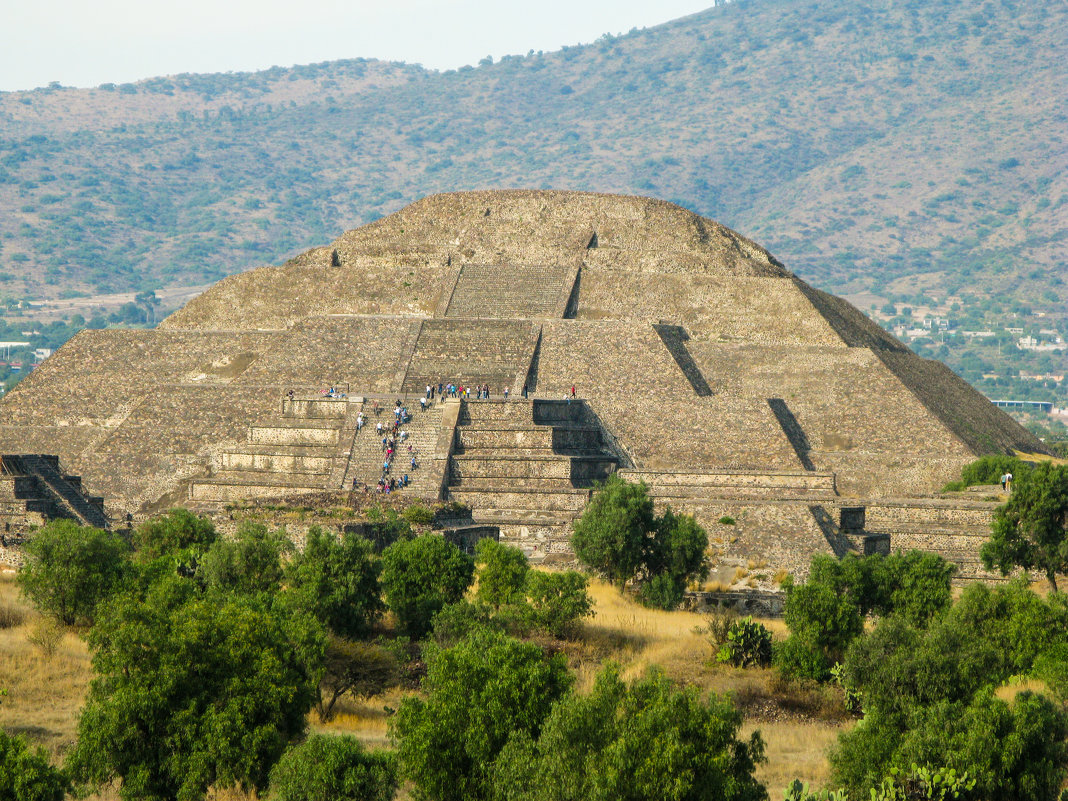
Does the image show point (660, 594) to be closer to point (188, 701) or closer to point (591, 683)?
point (591, 683)

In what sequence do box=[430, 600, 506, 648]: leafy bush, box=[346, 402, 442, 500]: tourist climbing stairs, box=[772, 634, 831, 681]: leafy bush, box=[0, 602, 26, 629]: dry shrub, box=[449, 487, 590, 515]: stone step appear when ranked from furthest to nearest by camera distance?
box=[346, 402, 442, 500]: tourist climbing stairs < box=[449, 487, 590, 515]: stone step < box=[0, 602, 26, 629]: dry shrub < box=[772, 634, 831, 681]: leafy bush < box=[430, 600, 506, 648]: leafy bush

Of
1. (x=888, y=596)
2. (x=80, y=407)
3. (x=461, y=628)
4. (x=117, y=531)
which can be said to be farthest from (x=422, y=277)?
(x=461, y=628)

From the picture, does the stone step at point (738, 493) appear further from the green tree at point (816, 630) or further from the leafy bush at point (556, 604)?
the green tree at point (816, 630)

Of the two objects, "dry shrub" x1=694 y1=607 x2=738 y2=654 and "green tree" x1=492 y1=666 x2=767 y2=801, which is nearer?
"green tree" x1=492 y1=666 x2=767 y2=801

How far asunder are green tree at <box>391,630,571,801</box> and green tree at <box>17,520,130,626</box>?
8.62m

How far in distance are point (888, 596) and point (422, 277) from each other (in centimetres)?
3021

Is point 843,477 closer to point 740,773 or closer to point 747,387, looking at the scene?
point 747,387

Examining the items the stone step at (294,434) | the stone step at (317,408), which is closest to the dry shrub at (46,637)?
the stone step at (294,434)

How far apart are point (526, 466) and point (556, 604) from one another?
1423 cm

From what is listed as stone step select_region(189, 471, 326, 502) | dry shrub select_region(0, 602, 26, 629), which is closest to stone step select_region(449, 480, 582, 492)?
stone step select_region(189, 471, 326, 502)

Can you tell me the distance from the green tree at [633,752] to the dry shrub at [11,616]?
11.8 m

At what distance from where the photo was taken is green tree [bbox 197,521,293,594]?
2744cm

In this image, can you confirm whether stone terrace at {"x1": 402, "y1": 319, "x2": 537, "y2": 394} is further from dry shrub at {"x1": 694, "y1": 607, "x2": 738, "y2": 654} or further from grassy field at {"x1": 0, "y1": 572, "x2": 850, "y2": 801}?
dry shrub at {"x1": 694, "y1": 607, "x2": 738, "y2": 654}

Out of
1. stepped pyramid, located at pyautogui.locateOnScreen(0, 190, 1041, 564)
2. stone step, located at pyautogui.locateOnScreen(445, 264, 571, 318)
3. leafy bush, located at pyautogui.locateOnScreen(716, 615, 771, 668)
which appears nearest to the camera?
leafy bush, located at pyautogui.locateOnScreen(716, 615, 771, 668)
